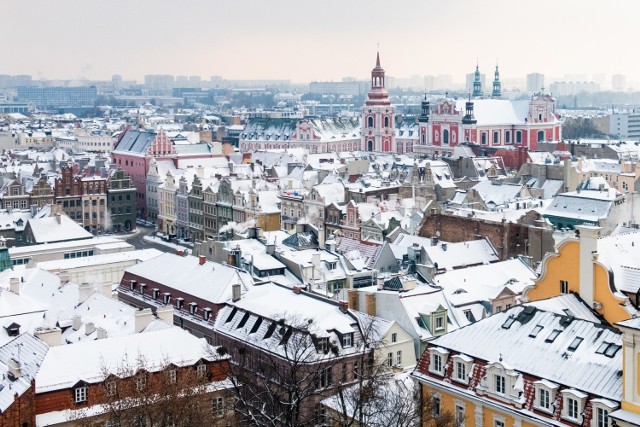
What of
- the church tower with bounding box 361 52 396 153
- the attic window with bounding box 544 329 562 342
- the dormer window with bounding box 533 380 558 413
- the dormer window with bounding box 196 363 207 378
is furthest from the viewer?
the church tower with bounding box 361 52 396 153

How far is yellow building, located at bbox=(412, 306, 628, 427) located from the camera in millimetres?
35906

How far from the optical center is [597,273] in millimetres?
44594

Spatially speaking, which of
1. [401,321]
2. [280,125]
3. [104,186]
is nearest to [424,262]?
[401,321]

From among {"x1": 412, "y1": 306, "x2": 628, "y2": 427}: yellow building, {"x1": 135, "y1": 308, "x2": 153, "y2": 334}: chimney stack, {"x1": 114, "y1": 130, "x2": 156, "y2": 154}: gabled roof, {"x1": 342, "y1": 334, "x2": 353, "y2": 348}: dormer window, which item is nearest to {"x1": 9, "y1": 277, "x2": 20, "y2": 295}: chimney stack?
{"x1": 135, "y1": 308, "x2": 153, "y2": 334}: chimney stack

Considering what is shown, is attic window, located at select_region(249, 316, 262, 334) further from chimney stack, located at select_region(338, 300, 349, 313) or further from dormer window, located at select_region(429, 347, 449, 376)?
dormer window, located at select_region(429, 347, 449, 376)

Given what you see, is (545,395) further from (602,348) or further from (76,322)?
(76,322)

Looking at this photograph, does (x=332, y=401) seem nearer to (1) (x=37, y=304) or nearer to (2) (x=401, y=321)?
(2) (x=401, y=321)

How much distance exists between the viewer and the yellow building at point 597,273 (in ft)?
142

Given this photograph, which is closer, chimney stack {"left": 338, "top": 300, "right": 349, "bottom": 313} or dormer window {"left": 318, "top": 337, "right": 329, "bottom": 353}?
dormer window {"left": 318, "top": 337, "right": 329, "bottom": 353}

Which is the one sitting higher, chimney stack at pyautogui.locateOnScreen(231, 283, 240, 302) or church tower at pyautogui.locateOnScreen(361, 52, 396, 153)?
church tower at pyautogui.locateOnScreen(361, 52, 396, 153)

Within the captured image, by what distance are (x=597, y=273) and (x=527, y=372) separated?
8.62 metres

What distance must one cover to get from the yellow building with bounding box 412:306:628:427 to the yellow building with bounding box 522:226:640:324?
4568 millimetres

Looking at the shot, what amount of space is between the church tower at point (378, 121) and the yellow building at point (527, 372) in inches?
5594

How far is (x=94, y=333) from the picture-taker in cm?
5025
